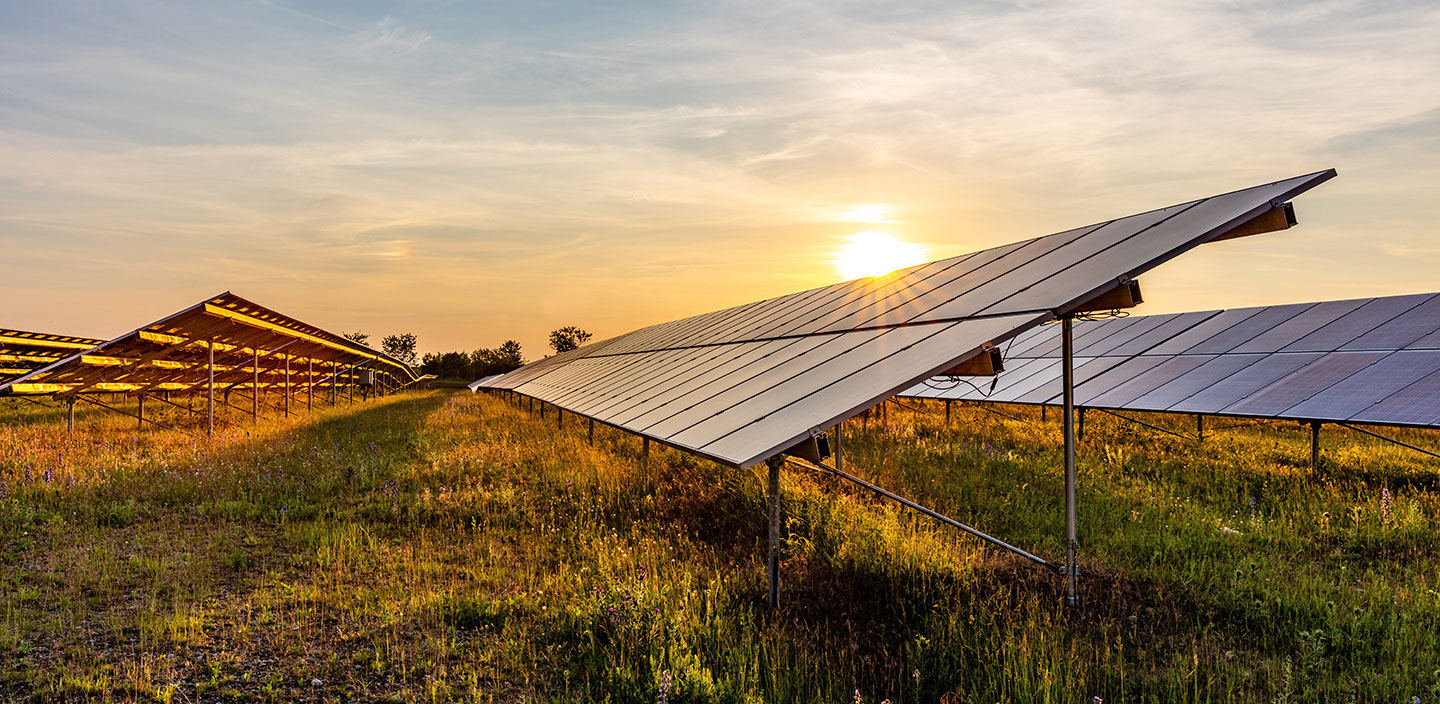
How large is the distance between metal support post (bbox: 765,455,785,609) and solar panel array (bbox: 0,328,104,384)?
1015 inches

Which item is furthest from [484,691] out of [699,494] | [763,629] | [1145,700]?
[699,494]

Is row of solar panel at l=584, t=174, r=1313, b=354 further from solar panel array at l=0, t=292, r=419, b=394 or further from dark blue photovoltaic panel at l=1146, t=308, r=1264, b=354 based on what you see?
solar panel array at l=0, t=292, r=419, b=394

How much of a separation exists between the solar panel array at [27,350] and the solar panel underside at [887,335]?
21.8 metres

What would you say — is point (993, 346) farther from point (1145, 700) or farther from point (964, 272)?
point (964, 272)

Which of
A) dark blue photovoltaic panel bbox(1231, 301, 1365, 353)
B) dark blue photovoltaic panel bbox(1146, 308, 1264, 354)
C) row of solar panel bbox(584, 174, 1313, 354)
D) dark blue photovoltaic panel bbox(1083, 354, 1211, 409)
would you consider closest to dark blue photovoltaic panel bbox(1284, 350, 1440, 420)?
dark blue photovoltaic panel bbox(1231, 301, 1365, 353)

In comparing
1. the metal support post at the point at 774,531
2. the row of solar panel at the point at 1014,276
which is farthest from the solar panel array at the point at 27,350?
the metal support post at the point at 774,531

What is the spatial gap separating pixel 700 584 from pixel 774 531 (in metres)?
1.07

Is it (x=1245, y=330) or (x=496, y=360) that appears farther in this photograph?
(x=496, y=360)

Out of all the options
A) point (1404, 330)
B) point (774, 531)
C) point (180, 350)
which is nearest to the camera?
point (774, 531)

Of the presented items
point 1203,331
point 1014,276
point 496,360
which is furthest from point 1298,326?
point 496,360

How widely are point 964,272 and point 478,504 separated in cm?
779

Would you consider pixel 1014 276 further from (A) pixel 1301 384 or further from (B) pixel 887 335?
(A) pixel 1301 384

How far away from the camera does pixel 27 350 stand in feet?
83.5

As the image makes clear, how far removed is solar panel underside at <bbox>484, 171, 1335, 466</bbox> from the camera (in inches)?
251
